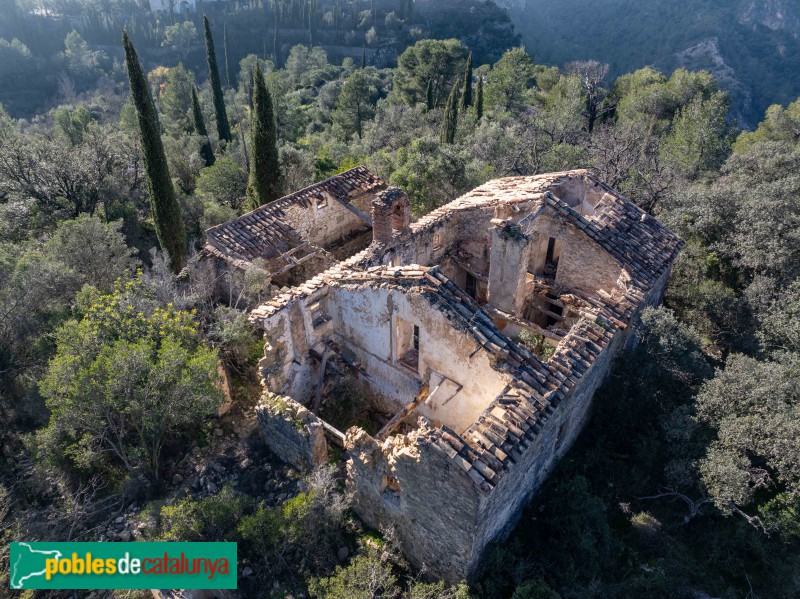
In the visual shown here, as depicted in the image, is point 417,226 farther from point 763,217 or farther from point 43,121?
point 43,121

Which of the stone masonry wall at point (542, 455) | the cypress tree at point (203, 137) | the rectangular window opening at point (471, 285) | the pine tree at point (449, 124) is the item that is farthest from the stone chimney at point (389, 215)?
the cypress tree at point (203, 137)

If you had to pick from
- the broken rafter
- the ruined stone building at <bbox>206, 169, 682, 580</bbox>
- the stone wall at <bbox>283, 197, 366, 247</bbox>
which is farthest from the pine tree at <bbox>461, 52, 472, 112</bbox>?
the broken rafter

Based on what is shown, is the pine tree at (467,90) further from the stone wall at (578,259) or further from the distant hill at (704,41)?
the distant hill at (704,41)

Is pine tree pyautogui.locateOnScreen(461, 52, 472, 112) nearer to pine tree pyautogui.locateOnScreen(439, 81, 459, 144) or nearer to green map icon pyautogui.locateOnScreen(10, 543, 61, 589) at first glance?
pine tree pyautogui.locateOnScreen(439, 81, 459, 144)

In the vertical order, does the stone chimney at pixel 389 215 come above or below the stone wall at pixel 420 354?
above

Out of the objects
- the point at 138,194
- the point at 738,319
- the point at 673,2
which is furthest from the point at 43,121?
the point at 673,2
